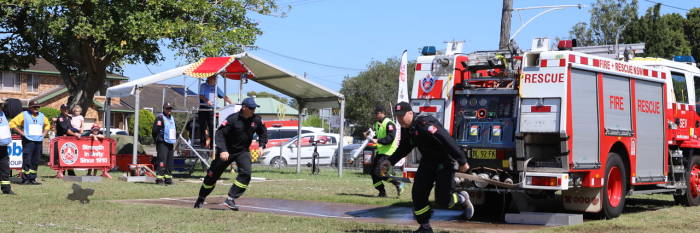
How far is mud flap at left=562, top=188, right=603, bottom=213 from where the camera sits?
12.3 metres

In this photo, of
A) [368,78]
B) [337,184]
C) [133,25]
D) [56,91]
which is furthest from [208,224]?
[368,78]

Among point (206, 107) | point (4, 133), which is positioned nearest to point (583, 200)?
point (4, 133)

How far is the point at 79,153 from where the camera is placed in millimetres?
19344

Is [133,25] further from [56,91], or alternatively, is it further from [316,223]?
[56,91]

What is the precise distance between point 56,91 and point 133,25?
1609 inches

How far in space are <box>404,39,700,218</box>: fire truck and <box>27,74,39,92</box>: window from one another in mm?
58588

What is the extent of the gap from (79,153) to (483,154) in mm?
10234

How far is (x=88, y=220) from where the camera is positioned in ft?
36.0

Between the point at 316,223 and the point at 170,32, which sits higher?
the point at 170,32

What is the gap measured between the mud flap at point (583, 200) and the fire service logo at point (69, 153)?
11.0 metres

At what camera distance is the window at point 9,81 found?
65125 mm

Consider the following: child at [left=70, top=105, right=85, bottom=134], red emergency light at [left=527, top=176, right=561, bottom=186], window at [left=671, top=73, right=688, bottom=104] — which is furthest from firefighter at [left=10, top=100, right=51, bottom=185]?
window at [left=671, top=73, right=688, bottom=104]

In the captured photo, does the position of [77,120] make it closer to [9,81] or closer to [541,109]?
[541,109]

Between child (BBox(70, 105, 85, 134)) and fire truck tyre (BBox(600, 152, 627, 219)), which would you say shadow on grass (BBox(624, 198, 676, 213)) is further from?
child (BBox(70, 105, 85, 134))
